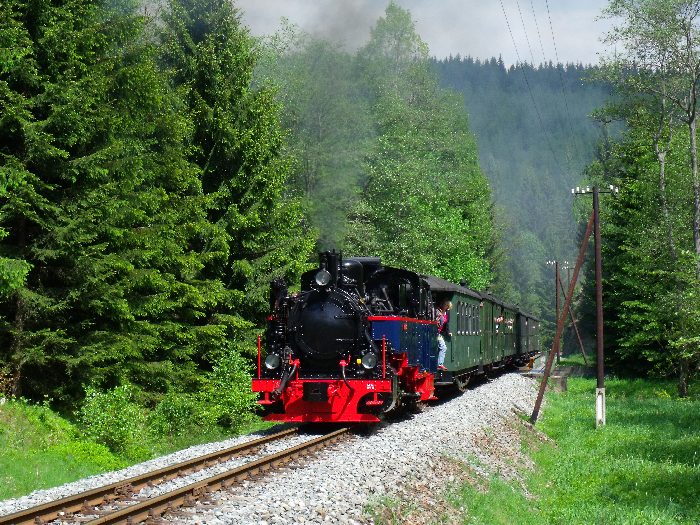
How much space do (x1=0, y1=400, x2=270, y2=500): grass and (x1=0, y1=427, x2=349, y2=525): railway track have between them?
92.4 inches

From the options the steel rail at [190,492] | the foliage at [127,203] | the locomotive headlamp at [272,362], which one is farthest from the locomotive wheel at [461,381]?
the steel rail at [190,492]

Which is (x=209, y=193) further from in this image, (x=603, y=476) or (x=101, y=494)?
(x=101, y=494)

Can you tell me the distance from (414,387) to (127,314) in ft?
20.4

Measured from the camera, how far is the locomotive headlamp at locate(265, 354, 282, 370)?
16.3m

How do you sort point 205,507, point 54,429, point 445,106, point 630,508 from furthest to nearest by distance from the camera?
point 445,106 < point 54,429 < point 630,508 < point 205,507

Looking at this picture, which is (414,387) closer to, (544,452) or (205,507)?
(544,452)

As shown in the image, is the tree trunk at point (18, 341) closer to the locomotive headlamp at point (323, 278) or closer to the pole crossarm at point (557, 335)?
the locomotive headlamp at point (323, 278)

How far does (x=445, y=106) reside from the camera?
53344 mm

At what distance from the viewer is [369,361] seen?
15.7 metres

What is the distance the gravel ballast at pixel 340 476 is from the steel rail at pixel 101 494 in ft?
0.96

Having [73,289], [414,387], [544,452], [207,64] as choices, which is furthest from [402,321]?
[207,64]

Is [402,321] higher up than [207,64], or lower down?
lower down

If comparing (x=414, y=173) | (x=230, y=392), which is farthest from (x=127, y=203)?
(x=414, y=173)

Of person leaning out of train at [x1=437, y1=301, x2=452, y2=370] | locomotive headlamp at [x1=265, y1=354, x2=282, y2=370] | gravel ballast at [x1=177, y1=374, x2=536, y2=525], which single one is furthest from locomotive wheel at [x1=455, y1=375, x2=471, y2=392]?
locomotive headlamp at [x1=265, y1=354, x2=282, y2=370]
